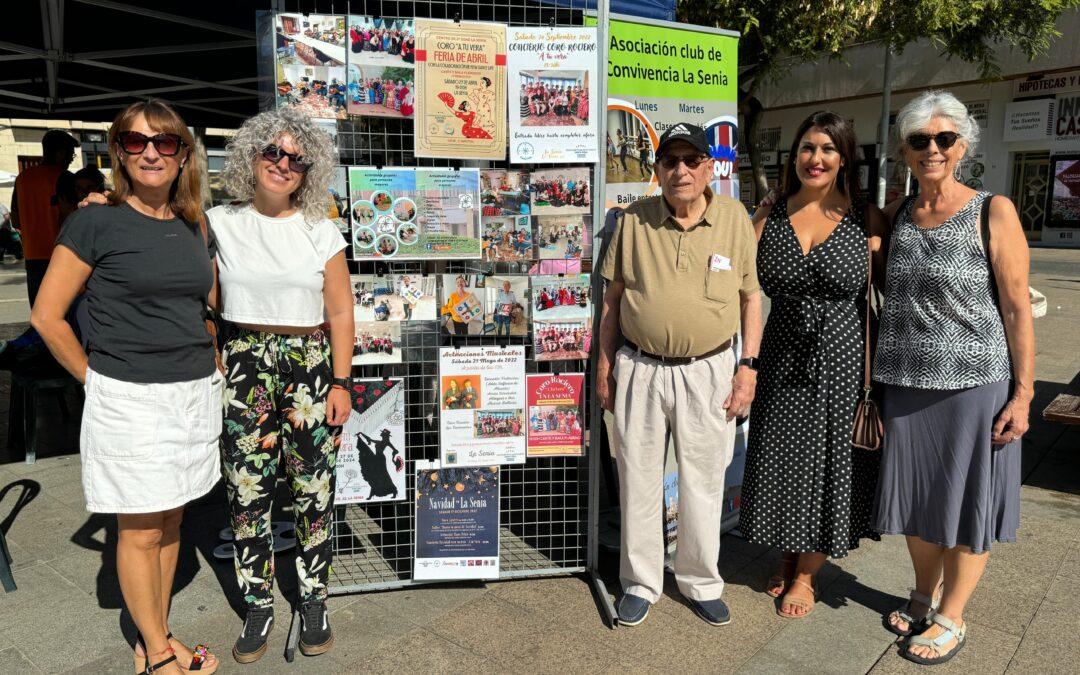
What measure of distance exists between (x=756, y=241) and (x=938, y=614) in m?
1.57

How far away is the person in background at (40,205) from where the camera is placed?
19.9ft

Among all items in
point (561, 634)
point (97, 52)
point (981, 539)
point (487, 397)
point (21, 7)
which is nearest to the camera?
point (981, 539)

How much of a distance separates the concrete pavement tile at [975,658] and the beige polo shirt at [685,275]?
4.29 feet

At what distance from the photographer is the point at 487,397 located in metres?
3.03

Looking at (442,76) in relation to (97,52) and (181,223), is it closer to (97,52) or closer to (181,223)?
(181,223)

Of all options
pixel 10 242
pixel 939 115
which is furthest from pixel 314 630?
pixel 10 242

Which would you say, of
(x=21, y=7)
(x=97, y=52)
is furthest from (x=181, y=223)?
(x=97, y=52)

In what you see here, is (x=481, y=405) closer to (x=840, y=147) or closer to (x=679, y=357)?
(x=679, y=357)

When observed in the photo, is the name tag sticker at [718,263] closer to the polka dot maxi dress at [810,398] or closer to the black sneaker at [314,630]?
the polka dot maxi dress at [810,398]

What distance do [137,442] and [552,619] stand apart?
1671 millimetres

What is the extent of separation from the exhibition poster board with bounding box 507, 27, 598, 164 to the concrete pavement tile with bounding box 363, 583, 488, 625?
1.82 metres

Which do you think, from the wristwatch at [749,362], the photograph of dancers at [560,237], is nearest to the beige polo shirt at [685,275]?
the wristwatch at [749,362]

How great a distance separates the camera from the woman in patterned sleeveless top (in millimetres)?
2520

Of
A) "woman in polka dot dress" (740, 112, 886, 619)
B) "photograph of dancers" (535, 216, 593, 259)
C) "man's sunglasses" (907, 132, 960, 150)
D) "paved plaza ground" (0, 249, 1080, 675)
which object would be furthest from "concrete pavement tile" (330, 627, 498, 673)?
"man's sunglasses" (907, 132, 960, 150)
